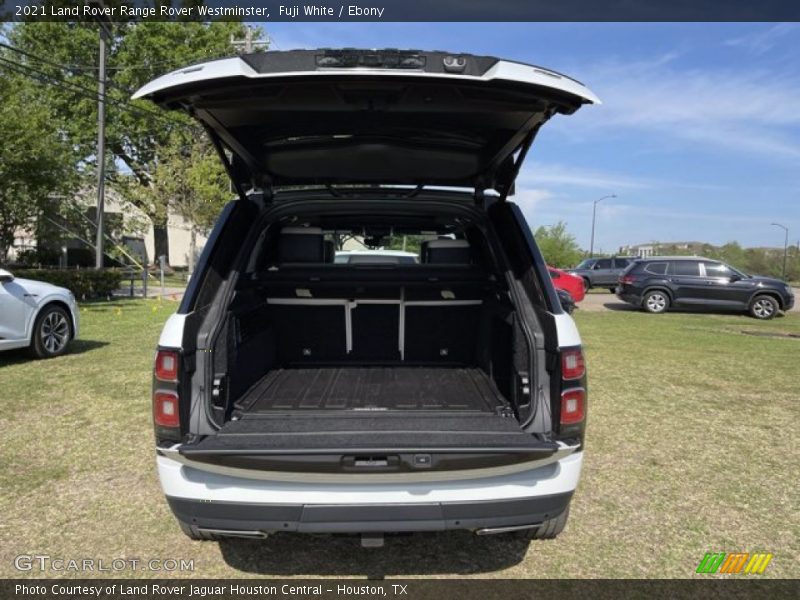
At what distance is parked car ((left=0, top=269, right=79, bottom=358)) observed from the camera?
274 inches

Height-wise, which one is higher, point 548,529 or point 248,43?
point 248,43

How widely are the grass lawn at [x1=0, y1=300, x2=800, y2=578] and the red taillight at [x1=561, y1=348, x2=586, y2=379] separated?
41.7 inches

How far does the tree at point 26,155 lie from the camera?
1538 cm

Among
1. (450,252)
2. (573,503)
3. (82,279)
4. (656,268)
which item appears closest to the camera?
(573,503)

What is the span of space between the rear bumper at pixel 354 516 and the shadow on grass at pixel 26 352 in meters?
6.18

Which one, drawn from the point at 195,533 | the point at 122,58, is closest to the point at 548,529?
the point at 195,533

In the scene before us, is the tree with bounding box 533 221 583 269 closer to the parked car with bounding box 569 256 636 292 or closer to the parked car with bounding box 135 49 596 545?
the parked car with bounding box 569 256 636 292

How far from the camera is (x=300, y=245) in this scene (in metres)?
4.14

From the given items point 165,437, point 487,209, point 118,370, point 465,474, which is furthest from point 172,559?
point 118,370

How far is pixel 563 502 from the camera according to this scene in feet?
8.28

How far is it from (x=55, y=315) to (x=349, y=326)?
5328 mm

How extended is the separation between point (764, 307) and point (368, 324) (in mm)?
15720

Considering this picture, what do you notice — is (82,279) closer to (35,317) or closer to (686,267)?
(35,317)

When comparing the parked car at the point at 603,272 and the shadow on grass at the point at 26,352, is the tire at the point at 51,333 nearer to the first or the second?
the shadow on grass at the point at 26,352
